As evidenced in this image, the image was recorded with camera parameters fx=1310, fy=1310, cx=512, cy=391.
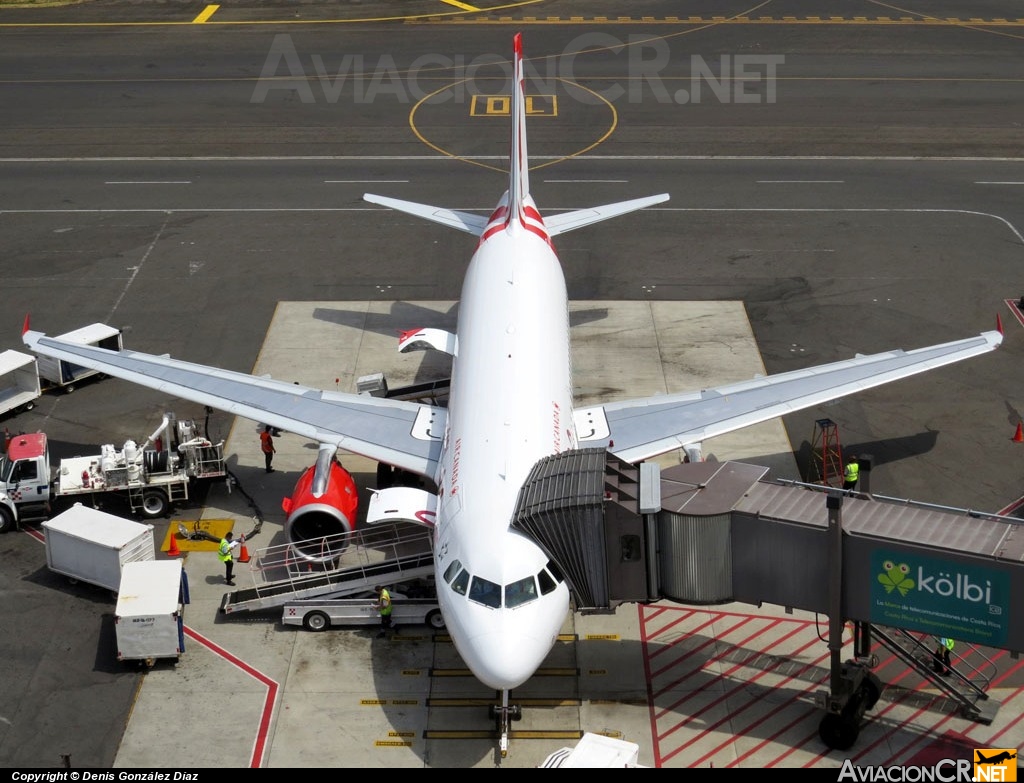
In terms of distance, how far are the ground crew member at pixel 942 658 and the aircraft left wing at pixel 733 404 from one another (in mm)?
10516

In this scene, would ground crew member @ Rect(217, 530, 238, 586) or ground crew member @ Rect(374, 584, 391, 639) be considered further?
ground crew member @ Rect(217, 530, 238, 586)

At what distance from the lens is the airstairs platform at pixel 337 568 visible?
39875 mm

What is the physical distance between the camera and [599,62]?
93688 mm

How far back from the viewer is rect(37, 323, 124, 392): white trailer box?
54.1 metres

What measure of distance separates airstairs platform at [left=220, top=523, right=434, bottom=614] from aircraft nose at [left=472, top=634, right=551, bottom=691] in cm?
723

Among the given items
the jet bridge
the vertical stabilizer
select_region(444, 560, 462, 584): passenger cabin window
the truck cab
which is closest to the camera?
the jet bridge

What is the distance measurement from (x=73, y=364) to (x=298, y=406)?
43.2ft

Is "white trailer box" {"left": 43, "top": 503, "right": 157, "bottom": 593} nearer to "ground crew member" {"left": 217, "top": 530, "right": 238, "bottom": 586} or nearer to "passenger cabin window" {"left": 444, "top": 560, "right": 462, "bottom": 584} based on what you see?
"ground crew member" {"left": 217, "top": 530, "right": 238, "bottom": 586}

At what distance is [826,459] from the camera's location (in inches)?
1884

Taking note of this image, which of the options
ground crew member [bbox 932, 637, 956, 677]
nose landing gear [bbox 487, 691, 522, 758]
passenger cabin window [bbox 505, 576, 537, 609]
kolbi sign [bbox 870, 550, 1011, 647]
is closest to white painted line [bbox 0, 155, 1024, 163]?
ground crew member [bbox 932, 637, 956, 677]

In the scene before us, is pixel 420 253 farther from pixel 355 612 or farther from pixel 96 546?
pixel 355 612

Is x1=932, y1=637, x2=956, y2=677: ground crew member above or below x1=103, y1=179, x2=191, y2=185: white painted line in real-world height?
above

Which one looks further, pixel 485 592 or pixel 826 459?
pixel 826 459

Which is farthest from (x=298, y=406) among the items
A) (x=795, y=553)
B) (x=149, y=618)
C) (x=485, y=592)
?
(x=795, y=553)
